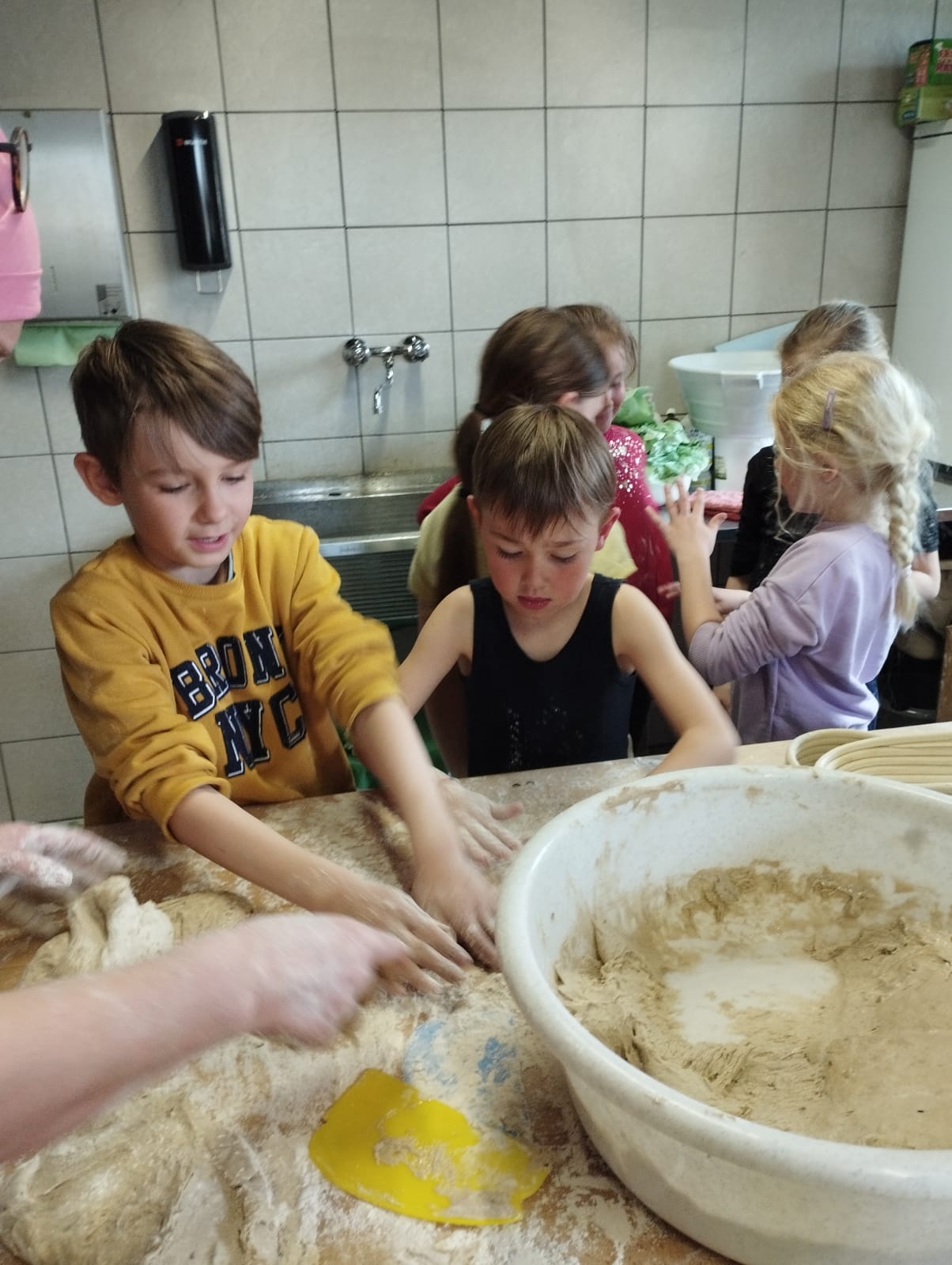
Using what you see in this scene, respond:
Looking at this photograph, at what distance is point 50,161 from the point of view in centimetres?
225

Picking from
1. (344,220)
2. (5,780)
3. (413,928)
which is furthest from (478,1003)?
(5,780)

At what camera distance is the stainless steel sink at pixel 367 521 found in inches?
91.8

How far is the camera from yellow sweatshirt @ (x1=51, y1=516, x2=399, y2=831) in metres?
0.98

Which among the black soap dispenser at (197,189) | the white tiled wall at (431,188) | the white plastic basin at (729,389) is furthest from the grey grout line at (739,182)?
the black soap dispenser at (197,189)

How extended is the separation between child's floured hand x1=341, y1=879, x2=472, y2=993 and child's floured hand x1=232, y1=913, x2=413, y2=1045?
0.10 m

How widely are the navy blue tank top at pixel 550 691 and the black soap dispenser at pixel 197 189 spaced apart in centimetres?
158

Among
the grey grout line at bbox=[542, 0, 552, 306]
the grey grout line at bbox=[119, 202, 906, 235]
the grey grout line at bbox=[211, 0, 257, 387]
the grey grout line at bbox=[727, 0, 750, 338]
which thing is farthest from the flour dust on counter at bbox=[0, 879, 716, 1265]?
the grey grout line at bbox=[727, 0, 750, 338]

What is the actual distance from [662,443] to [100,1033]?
2190 mm

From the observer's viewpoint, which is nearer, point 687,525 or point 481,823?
point 481,823

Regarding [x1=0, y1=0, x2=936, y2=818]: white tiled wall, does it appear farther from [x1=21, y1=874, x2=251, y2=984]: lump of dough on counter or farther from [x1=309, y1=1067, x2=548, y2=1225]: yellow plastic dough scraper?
[x1=309, y1=1067, x2=548, y2=1225]: yellow plastic dough scraper

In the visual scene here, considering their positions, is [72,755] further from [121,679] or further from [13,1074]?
[13,1074]

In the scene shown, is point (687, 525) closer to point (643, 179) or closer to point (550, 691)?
point (550, 691)

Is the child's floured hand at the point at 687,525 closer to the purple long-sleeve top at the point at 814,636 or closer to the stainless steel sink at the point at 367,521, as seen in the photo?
the purple long-sleeve top at the point at 814,636

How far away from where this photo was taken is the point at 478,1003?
2.48ft
